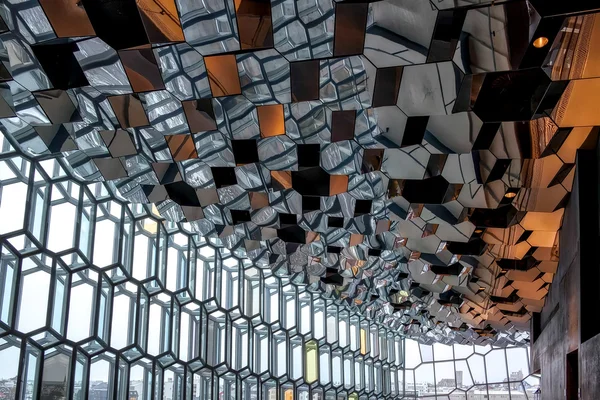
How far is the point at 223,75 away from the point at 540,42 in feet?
9.60

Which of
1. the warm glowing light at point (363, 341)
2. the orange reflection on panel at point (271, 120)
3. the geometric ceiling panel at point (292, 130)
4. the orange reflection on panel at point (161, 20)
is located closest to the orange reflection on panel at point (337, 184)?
the geometric ceiling panel at point (292, 130)

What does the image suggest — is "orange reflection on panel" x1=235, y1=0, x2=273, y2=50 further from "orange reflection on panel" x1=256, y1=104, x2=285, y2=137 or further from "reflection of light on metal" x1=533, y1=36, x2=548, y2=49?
"reflection of light on metal" x1=533, y1=36, x2=548, y2=49

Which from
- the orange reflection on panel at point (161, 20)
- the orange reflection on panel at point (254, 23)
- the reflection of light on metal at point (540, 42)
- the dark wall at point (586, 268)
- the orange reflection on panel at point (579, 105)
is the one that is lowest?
the dark wall at point (586, 268)

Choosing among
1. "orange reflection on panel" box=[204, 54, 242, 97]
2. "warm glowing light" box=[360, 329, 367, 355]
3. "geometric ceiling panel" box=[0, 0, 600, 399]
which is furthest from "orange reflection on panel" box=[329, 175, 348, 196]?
"warm glowing light" box=[360, 329, 367, 355]

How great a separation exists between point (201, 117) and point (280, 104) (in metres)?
1.11

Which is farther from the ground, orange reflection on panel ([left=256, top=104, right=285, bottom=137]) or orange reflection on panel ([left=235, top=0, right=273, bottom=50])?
orange reflection on panel ([left=256, top=104, right=285, bottom=137])

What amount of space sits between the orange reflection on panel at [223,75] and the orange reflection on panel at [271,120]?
50 cm

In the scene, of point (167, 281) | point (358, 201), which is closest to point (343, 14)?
point (358, 201)

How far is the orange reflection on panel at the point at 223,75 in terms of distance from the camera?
566 cm

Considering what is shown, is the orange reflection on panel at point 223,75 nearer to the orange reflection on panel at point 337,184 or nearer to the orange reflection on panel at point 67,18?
the orange reflection on panel at point 67,18

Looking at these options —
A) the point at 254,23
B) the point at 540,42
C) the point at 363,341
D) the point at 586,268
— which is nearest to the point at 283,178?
the point at 254,23

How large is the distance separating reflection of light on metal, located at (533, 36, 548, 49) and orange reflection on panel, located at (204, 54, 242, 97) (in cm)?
264

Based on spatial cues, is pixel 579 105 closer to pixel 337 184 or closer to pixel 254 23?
pixel 254 23

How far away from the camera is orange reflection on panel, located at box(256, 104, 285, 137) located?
6621mm
